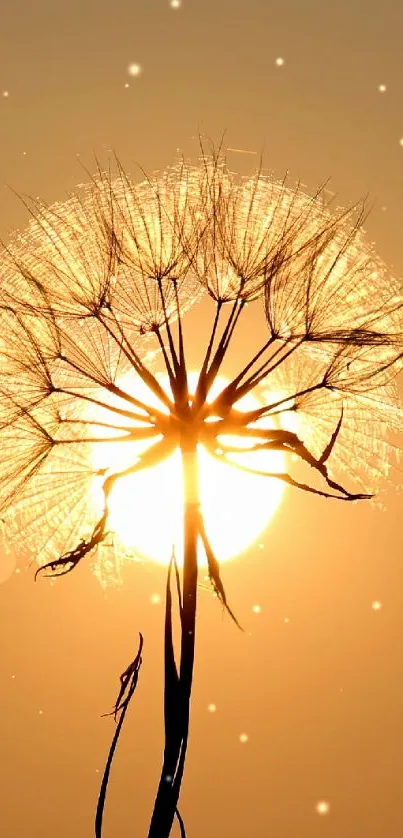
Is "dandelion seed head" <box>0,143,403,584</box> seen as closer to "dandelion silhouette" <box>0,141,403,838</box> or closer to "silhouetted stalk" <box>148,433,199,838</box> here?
"dandelion silhouette" <box>0,141,403,838</box>

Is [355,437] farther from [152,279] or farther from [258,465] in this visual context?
[152,279]

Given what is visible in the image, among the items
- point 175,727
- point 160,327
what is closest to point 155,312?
point 160,327

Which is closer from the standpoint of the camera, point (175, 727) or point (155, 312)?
point (175, 727)

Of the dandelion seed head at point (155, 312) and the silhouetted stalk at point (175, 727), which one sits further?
the dandelion seed head at point (155, 312)

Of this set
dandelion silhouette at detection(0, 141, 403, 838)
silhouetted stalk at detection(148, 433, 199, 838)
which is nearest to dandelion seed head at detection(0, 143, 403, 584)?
dandelion silhouette at detection(0, 141, 403, 838)

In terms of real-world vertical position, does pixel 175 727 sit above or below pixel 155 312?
below

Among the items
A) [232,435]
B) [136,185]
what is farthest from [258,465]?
[136,185]

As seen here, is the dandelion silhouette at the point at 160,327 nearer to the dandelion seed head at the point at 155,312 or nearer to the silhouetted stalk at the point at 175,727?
the dandelion seed head at the point at 155,312

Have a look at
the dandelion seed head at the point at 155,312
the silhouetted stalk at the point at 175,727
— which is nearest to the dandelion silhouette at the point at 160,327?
the dandelion seed head at the point at 155,312

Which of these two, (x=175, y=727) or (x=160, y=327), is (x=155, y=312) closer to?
(x=160, y=327)
